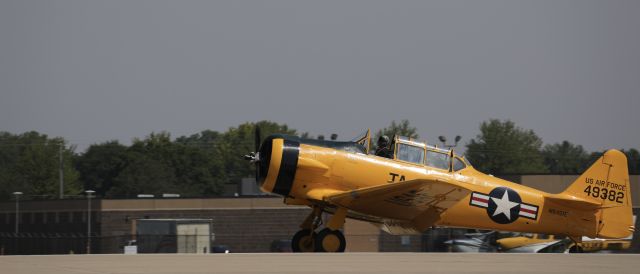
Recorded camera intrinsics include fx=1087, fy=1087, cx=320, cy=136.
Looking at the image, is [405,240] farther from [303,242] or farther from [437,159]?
[303,242]

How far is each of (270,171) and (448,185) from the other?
3.48 m

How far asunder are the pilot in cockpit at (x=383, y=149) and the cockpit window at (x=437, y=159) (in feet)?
2.55

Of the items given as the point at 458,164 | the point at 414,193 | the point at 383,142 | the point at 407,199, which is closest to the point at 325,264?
the point at 414,193

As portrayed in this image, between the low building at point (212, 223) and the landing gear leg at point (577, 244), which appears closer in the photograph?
the landing gear leg at point (577, 244)

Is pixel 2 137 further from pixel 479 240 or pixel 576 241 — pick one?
pixel 576 241

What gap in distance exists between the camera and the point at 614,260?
637 inches

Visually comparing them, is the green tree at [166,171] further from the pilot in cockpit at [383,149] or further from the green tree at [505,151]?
the pilot in cockpit at [383,149]

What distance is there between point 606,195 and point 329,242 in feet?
20.8

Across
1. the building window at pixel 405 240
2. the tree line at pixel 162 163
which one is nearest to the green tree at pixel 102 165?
the tree line at pixel 162 163

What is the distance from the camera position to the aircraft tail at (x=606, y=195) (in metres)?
22.7

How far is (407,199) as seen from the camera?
2067 centimetres

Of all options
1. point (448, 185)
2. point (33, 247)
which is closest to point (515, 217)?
point (448, 185)

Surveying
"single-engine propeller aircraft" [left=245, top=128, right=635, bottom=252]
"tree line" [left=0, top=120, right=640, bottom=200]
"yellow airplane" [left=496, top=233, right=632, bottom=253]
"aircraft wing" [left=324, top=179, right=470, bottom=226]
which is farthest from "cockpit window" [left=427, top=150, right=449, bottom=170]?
"tree line" [left=0, top=120, right=640, bottom=200]

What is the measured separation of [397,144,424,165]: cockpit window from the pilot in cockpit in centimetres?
20
